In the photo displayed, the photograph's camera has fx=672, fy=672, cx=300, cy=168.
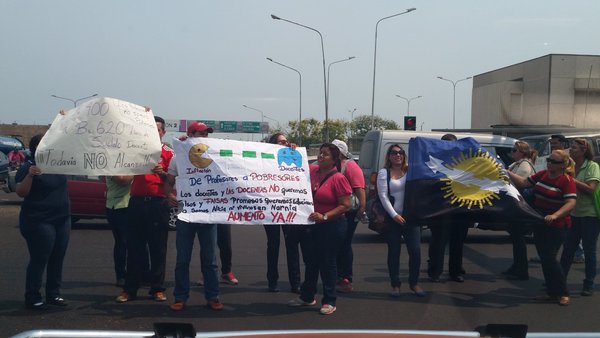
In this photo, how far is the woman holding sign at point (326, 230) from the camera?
269 inches

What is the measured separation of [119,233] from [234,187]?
180 centimetres

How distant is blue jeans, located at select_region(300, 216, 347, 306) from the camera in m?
6.82

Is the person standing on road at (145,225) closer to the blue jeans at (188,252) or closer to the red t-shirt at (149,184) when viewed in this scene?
the red t-shirt at (149,184)

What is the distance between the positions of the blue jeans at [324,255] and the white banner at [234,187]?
0.72 feet

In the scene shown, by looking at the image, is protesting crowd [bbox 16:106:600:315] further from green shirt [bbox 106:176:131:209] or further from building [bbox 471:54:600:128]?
building [bbox 471:54:600:128]

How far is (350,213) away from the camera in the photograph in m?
8.16

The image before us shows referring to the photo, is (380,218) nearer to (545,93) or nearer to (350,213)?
(350,213)

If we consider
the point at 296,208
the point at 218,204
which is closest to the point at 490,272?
the point at 296,208

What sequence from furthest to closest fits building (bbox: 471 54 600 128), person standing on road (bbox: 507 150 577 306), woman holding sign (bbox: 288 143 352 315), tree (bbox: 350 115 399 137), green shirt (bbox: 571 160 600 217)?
tree (bbox: 350 115 399 137) → building (bbox: 471 54 600 128) → green shirt (bbox: 571 160 600 217) → person standing on road (bbox: 507 150 577 306) → woman holding sign (bbox: 288 143 352 315)

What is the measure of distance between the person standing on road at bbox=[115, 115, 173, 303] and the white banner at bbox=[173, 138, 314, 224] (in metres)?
0.46

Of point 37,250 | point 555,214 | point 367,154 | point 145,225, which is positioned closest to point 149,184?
point 145,225

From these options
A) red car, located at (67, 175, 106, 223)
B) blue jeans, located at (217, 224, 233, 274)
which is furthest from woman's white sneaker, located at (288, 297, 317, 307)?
red car, located at (67, 175, 106, 223)

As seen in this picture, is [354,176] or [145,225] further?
[354,176]

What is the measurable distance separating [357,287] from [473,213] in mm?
1689
